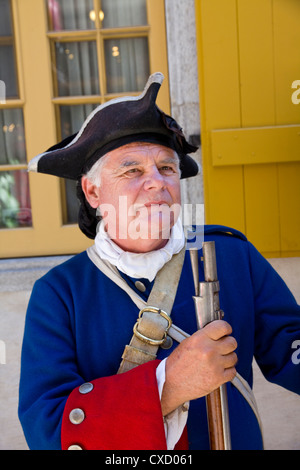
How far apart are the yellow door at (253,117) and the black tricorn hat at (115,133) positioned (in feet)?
3.91

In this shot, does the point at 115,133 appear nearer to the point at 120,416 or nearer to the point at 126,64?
the point at 120,416

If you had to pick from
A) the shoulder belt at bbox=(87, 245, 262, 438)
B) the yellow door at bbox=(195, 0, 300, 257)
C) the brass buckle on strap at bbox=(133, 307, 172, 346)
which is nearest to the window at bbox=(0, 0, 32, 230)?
the yellow door at bbox=(195, 0, 300, 257)

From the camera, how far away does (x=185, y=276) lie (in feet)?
5.72

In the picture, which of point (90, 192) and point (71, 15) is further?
point (71, 15)

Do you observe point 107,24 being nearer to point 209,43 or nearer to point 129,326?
point 209,43

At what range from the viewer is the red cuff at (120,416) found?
136 cm

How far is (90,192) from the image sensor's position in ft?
5.97

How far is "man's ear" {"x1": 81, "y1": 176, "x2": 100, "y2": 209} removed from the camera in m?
1.80

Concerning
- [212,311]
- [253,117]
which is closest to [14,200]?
[253,117]

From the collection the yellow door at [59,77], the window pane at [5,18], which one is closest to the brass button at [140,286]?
the yellow door at [59,77]

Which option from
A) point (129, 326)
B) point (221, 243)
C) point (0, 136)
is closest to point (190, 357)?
point (129, 326)

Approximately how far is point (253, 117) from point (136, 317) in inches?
67.1

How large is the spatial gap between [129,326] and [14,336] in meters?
1.69

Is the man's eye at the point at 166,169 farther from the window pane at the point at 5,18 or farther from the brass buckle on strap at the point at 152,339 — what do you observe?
the window pane at the point at 5,18
